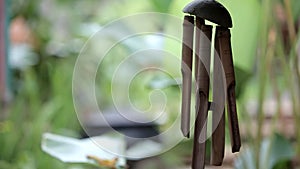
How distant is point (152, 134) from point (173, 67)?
0.20 meters

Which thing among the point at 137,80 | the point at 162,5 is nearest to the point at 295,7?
the point at 162,5

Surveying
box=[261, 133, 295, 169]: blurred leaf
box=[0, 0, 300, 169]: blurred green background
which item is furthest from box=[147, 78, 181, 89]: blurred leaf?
box=[261, 133, 295, 169]: blurred leaf

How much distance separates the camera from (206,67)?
0.41 m

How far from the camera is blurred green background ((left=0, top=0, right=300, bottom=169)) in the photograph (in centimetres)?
65

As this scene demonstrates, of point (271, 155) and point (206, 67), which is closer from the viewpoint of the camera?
point (206, 67)

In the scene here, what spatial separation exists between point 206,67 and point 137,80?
18.2 inches

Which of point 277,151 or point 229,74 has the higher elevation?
point 229,74

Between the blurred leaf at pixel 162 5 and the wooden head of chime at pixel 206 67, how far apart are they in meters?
0.23

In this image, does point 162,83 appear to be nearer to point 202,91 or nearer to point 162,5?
point 162,5

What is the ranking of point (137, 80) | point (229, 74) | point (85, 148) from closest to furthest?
1. point (229, 74)
2. point (85, 148)
3. point (137, 80)

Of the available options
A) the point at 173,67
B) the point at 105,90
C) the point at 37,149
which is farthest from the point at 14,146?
the point at 173,67

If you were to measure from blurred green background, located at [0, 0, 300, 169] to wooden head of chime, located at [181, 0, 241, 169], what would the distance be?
0.34 feet

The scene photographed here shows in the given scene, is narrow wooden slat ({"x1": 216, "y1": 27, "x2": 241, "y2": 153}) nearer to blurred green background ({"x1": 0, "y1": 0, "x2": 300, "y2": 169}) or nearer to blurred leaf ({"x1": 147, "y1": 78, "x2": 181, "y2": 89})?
blurred green background ({"x1": 0, "y1": 0, "x2": 300, "y2": 169})

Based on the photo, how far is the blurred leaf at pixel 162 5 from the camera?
65 cm
